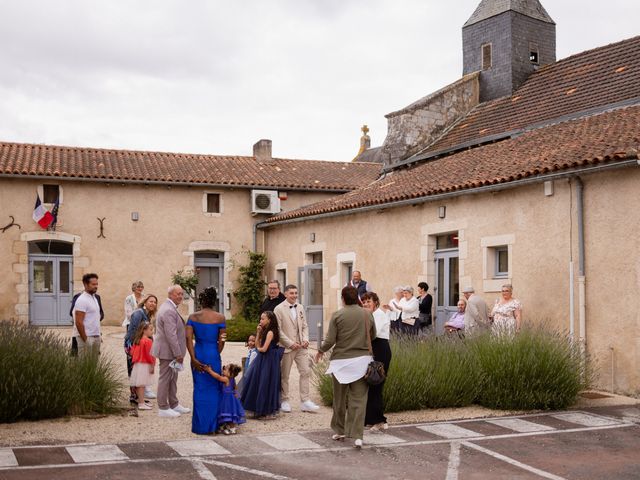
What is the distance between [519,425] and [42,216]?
1612 centimetres

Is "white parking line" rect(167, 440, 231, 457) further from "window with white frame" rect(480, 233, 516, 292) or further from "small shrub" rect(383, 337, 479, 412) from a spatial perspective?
"window with white frame" rect(480, 233, 516, 292)

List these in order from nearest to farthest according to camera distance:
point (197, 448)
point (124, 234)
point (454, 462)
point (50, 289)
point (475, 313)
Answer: point (454, 462), point (197, 448), point (475, 313), point (50, 289), point (124, 234)

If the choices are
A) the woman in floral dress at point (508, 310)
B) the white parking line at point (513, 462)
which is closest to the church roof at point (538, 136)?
the woman in floral dress at point (508, 310)

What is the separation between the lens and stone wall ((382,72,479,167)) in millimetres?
20656

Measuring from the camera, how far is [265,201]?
77.3 feet

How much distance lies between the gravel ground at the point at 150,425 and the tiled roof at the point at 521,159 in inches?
134

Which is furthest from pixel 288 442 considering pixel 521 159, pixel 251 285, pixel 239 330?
pixel 251 285

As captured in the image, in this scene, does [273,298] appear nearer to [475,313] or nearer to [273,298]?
[273,298]

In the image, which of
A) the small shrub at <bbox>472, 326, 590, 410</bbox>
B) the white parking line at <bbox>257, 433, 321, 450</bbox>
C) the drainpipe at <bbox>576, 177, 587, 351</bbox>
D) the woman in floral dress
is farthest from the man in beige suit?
the drainpipe at <bbox>576, 177, 587, 351</bbox>

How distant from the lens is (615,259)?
35.9 feet

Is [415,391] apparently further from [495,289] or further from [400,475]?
[495,289]

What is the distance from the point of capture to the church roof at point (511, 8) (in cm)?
2119

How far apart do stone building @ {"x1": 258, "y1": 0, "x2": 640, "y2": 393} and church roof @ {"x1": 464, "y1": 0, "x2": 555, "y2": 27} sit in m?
0.04

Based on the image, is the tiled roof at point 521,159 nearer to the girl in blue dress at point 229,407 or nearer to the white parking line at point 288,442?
the white parking line at point 288,442
